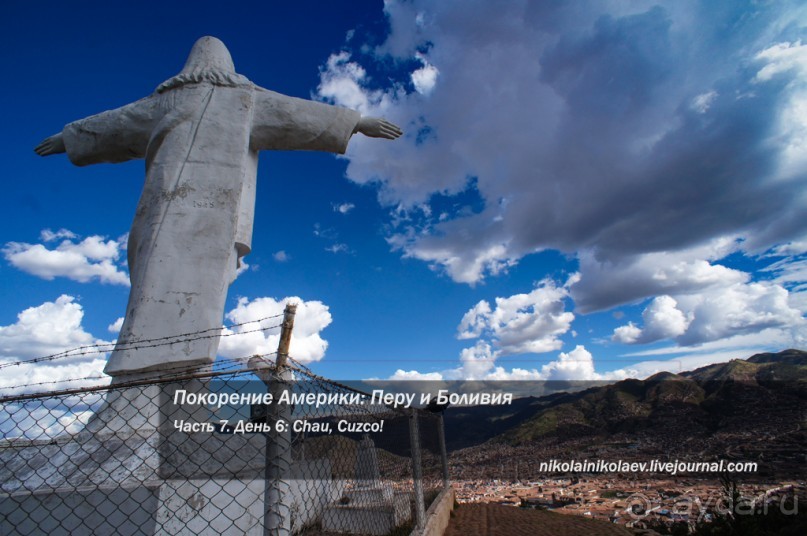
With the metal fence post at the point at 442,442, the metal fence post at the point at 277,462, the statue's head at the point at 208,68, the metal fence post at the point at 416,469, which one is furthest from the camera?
the metal fence post at the point at 442,442

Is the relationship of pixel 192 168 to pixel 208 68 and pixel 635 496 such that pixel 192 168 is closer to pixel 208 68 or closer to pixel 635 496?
pixel 208 68

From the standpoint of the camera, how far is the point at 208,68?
192 inches

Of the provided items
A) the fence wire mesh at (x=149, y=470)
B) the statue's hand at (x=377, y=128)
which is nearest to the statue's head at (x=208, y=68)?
the statue's hand at (x=377, y=128)

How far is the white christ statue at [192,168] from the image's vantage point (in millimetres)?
3584

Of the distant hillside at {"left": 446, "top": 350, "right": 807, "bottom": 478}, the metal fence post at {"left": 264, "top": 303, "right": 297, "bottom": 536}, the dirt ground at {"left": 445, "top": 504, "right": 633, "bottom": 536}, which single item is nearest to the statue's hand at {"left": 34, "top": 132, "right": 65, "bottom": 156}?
the metal fence post at {"left": 264, "top": 303, "right": 297, "bottom": 536}

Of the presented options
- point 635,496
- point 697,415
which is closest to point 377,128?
point 635,496

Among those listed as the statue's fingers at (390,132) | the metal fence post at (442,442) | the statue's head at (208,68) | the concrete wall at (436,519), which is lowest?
the concrete wall at (436,519)

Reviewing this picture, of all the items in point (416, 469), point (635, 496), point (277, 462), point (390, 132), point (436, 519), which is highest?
point (390, 132)

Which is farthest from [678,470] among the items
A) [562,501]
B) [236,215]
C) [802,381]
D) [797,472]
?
[236,215]

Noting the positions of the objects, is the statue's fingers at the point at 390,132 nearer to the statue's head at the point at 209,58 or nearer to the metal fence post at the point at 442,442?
the statue's head at the point at 209,58

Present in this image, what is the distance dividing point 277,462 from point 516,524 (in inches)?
320

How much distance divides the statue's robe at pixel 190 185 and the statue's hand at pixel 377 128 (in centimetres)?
16

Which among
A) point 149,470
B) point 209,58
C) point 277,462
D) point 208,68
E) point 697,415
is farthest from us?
point 697,415

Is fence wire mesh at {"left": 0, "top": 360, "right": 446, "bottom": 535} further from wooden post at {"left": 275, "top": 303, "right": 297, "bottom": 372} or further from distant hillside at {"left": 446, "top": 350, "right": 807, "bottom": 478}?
distant hillside at {"left": 446, "top": 350, "right": 807, "bottom": 478}
